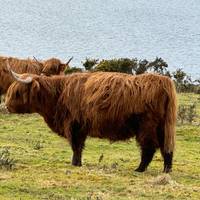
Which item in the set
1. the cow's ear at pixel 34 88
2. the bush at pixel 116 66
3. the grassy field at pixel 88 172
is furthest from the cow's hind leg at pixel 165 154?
the bush at pixel 116 66

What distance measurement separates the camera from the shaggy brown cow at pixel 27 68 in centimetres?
A: 1769

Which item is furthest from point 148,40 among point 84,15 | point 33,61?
point 33,61

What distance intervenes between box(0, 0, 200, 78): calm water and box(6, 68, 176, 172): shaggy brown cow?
3756 centimetres

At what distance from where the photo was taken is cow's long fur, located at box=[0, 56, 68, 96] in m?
17.7

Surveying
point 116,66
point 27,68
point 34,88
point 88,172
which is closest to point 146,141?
point 88,172

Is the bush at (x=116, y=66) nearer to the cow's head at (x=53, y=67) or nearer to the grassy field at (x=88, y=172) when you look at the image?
the cow's head at (x=53, y=67)

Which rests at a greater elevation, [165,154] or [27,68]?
[27,68]

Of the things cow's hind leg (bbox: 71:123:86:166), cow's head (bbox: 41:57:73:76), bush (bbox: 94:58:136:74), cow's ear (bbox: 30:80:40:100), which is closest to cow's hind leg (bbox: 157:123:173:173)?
cow's hind leg (bbox: 71:123:86:166)

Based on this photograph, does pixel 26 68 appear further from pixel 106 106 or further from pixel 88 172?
pixel 88 172

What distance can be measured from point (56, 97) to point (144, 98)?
1.66 m

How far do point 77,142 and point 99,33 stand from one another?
72.9m

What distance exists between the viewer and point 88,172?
9.18 meters

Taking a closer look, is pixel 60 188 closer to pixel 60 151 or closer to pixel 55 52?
pixel 60 151

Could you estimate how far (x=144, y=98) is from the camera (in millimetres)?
9633
